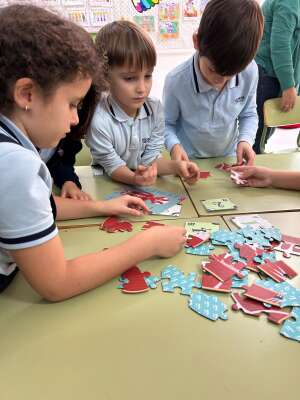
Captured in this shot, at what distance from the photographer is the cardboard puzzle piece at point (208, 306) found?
652 millimetres

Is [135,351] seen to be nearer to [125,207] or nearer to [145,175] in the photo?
[125,207]

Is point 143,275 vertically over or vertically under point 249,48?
under

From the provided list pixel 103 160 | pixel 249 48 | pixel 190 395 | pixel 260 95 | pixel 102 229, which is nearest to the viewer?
pixel 190 395

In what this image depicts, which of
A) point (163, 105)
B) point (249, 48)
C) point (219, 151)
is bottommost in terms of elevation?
point (219, 151)

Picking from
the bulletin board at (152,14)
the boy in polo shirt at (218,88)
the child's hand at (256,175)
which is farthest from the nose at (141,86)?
the bulletin board at (152,14)

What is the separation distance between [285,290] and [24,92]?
25.7 inches

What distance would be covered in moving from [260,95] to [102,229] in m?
1.76

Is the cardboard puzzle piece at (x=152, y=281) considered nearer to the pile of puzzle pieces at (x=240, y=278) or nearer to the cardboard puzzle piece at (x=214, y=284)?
the pile of puzzle pieces at (x=240, y=278)

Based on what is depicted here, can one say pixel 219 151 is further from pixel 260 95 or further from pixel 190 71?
pixel 260 95

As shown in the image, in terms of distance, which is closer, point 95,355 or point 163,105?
point 95,355

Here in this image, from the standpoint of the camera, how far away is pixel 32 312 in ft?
2.18

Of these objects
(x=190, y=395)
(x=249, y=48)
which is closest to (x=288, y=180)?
(x=249, y=48)

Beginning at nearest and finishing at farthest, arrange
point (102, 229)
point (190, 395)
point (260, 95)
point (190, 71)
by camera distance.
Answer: point (190, 395), point (102, 229), point (190, 71), point (260, 95)

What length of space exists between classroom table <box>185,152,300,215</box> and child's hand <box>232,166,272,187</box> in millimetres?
28
